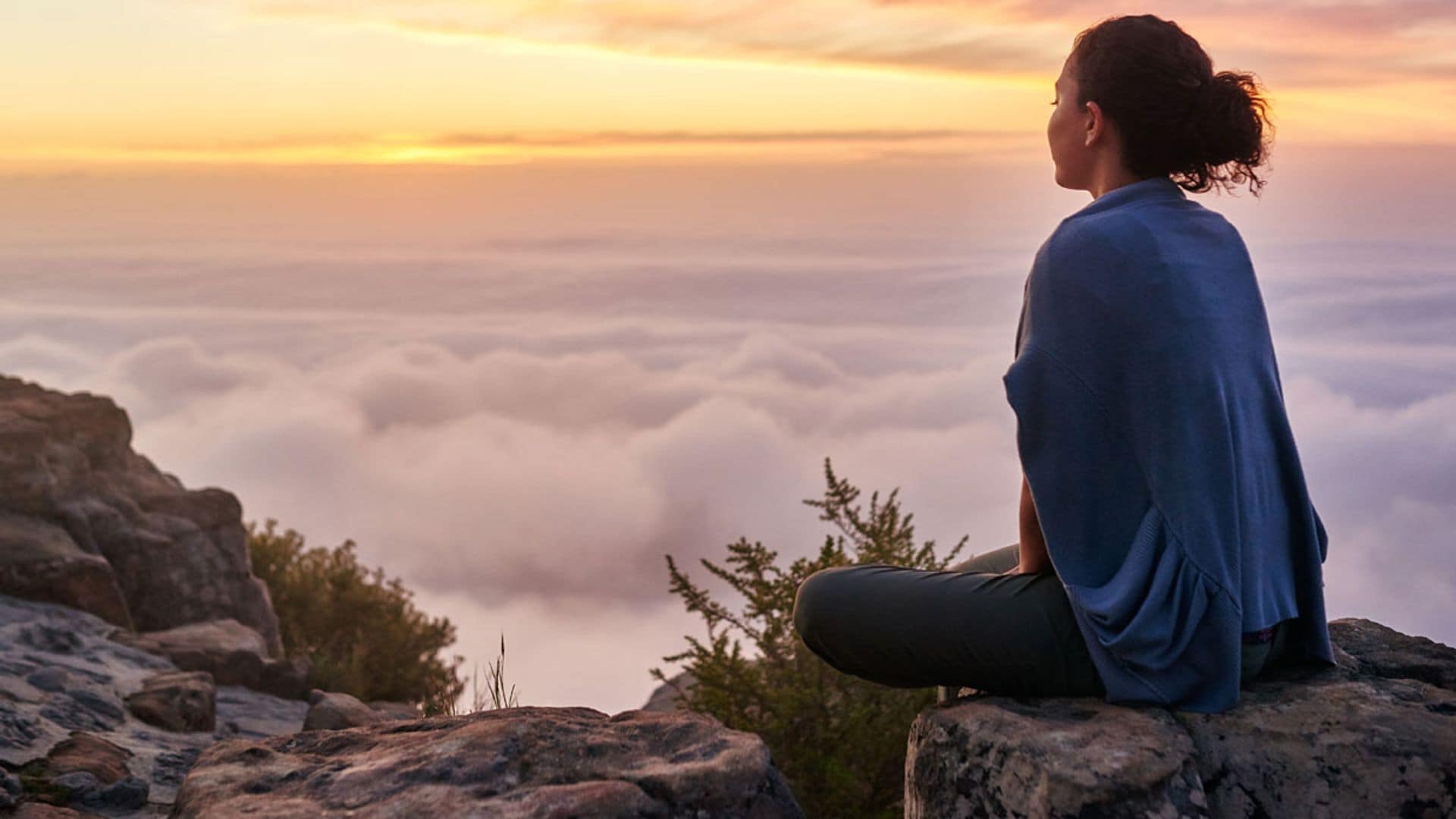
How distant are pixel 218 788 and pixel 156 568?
23.9ft

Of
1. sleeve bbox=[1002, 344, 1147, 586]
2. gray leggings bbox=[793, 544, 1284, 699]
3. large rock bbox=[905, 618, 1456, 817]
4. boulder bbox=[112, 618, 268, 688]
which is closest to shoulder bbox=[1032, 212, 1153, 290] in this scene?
sleeve bbox=[1002, 344, 1147, 586]

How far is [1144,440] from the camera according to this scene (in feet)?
12.5

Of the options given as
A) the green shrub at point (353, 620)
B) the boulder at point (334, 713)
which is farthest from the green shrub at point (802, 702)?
the green shrub at point (353, 620)

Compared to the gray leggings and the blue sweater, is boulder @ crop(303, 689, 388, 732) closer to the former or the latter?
the gray leggings

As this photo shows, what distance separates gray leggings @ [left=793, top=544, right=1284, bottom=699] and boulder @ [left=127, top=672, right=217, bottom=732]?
13.2 ft

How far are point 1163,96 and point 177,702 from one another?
18.2ft

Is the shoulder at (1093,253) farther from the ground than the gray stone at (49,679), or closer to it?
closer to it

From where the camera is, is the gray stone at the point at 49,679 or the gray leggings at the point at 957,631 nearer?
the gray leggings at the point at 957,631

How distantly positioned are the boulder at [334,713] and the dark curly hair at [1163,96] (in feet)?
16.5

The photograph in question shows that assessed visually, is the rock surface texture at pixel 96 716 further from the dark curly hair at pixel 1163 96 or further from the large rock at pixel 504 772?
the dark curly hair at pixel 1163 96

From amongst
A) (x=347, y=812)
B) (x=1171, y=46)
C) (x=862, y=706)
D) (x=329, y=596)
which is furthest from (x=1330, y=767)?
(x=329, y=596)

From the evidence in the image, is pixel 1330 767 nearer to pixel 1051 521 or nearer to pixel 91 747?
pixel 1051 521

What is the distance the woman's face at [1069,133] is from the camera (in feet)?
13.0

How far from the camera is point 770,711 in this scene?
23.0ft
